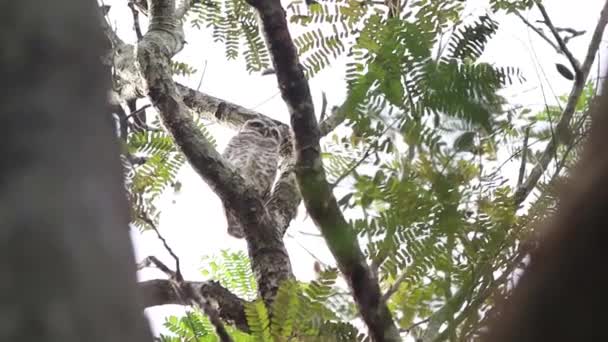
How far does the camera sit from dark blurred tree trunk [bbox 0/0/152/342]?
54 centimetres

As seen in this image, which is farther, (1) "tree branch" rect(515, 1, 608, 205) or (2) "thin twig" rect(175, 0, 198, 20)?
(2) "thin twig" rect(175, 0, 198, 20)

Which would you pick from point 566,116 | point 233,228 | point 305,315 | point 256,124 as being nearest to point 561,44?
point 566,116

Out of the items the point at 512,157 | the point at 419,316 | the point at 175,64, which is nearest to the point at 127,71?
the point at 175,64

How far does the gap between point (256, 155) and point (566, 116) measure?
4.61 ft

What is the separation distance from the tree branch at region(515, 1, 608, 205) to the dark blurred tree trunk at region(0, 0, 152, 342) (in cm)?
153

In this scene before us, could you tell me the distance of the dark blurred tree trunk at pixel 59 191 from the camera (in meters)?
0.54

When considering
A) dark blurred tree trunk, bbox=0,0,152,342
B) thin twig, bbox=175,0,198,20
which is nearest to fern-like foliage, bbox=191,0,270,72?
thin twig, bbox=175,0,198,20

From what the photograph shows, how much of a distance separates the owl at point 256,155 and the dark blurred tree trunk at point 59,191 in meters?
2.52

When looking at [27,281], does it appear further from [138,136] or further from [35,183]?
[138,136]

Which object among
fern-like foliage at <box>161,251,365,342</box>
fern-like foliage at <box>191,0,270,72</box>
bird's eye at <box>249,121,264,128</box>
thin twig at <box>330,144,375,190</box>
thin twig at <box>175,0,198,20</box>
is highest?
thin twig at <box>175,0,198,20</box>

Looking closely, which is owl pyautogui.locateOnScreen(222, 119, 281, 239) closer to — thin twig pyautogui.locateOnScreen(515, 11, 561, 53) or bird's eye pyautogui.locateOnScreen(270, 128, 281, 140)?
bird's eye pyautogui.locateOnScreen(270, 128, 281, 140)

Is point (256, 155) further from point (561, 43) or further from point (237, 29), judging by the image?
point (561, 43)

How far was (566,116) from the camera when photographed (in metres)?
2.47

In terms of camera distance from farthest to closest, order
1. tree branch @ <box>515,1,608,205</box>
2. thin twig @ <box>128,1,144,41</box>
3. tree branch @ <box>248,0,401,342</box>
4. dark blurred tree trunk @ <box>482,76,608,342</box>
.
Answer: thin twig @ <box>128,1,144,41</box>, tree branch @ <box>515,1,608,205</box>, tree branch @ <box>248,0,401,342</box>, dark blurred tree trunk @ <box>482,76,608,342</box>
